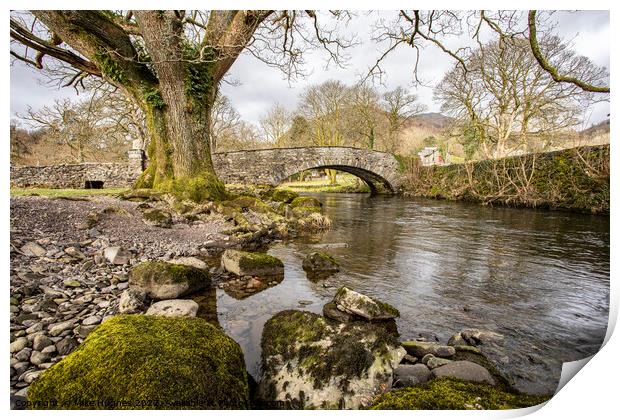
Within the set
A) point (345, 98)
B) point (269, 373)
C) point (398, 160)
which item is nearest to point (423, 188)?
point (398, 160)

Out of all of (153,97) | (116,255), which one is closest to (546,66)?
(116,255)

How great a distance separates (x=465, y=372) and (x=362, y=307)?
0.88 metres

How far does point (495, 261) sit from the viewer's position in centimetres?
446

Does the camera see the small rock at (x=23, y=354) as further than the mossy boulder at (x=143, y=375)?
Yes

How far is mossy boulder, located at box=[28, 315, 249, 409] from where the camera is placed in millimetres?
1260

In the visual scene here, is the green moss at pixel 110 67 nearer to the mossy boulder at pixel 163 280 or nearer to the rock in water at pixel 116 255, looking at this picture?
Result: the rock in water at pixel 116 255

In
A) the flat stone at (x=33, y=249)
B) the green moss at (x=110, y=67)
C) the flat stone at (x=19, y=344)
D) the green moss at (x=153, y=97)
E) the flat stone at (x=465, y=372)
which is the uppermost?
the green moss at (x=110, y=67)

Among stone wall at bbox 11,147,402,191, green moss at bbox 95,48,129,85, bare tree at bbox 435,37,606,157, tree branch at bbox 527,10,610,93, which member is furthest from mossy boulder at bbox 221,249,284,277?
bare tree at bbox 435,37,606,157

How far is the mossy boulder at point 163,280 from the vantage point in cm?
273

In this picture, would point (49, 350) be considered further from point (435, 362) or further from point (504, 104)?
point (504, 104)

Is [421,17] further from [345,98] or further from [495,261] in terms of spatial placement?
[345,98]

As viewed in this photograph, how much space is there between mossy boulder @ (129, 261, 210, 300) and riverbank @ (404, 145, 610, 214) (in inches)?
224

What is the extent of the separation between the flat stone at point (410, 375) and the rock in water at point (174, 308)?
5.54 feet

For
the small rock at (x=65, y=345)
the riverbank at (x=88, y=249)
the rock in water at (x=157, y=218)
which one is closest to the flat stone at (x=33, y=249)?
the riverbank at (x=88, y=249)
